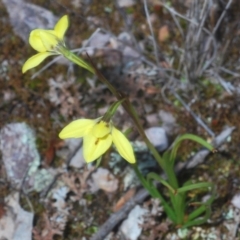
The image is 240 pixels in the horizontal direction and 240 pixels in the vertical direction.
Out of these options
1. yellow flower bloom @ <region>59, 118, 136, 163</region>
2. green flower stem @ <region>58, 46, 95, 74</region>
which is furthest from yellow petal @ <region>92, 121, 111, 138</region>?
green flower stem @ <region>58, 46, 95, 74</region>

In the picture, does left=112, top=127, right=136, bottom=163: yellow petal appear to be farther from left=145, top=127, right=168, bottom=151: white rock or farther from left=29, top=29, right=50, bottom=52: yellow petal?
left=145, top=127, right=168, bottom=151: white rock

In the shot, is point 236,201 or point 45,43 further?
point 236,201

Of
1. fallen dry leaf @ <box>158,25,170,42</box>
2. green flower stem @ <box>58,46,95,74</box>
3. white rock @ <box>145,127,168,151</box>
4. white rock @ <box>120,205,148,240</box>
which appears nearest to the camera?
green flower stem @ <box>58,46,95,74</box>

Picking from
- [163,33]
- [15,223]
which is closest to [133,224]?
[15,223]

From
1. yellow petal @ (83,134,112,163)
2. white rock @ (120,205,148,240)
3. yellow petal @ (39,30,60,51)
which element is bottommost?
white rock @ (120,205,148,240)

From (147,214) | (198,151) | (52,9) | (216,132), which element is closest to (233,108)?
(216,132)

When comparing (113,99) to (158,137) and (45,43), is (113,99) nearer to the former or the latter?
(158,137)

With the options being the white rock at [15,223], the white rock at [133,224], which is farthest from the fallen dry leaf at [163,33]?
the white rock at [15,223]
